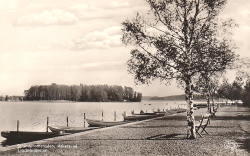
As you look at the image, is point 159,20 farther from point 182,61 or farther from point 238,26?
point 238,26

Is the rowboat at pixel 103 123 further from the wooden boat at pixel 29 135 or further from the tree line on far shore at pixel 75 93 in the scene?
the tree line on far shore at pixel 75 93

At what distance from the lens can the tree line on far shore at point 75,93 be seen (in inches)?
4798

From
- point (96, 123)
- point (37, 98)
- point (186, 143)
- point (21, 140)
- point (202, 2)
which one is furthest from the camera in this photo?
point (37, 98)

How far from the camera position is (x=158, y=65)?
1545 centimetres

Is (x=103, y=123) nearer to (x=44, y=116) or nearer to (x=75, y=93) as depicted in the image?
(x=44, y=116)

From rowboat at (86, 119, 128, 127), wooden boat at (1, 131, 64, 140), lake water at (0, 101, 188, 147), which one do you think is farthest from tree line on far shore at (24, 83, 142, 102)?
wooden boat at (1, 131, 64, 140)

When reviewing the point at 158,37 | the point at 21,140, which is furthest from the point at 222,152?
the point at 21,140

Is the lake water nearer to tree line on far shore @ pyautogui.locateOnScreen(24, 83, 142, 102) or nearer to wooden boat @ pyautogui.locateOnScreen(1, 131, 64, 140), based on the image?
wooden boat @ pyautogui.locateOnScreen(1, 131, 64, 140)

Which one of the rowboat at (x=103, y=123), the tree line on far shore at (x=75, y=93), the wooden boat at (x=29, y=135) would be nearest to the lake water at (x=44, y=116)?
the wooden boat at (x=29, y=135)

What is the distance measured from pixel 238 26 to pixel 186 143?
6.36m

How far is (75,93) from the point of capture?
129m

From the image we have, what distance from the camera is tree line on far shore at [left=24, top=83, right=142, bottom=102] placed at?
122 metres

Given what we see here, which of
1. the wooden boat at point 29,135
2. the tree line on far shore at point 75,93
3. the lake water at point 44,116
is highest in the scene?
the tree line on far shore at point 75,93

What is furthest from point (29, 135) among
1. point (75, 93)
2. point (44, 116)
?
point (75, 93)
